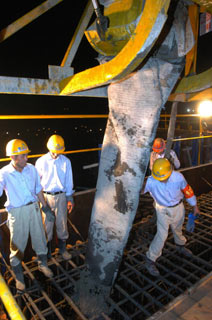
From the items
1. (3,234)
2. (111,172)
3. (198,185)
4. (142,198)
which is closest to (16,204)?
(3,234)

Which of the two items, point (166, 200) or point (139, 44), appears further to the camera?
point (166, 200)

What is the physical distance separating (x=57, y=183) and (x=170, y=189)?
1894 mm

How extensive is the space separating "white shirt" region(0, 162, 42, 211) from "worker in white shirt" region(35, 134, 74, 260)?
434 millimetres

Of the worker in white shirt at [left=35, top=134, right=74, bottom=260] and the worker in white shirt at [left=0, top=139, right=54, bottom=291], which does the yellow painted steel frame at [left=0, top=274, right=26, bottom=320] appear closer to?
the worker in white shirt at [left=0, top=139, right=54, bottom=291]

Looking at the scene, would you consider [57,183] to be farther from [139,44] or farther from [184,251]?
[139,44]

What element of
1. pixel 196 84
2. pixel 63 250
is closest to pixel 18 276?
pixel 63 250

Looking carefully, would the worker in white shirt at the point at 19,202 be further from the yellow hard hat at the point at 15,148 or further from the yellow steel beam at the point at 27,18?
the yellow steel beam at the point at 27,18

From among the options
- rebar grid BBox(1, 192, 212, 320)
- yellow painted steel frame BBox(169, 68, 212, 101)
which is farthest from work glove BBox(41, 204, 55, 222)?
yellow painted steel frame BBox(169, 68, 212, 101)

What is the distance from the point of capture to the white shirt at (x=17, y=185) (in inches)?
128

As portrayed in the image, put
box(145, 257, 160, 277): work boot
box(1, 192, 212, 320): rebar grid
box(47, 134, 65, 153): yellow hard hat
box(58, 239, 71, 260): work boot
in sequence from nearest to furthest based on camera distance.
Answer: box(1, 192, 212, 320): rebar grid, box(145, 257, 160, 277): work boot, box(47, 134, 65, 153): yellow hard hat, box(58, 239, 71, 260): work boot

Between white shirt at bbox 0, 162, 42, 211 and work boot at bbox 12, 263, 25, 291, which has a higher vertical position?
white shirt at bbox 0, 162, 42, 211

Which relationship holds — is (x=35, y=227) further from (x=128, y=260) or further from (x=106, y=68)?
(x=106, y=68)

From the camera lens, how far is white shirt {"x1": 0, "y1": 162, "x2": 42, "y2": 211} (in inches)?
128

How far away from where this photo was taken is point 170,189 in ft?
12.2
